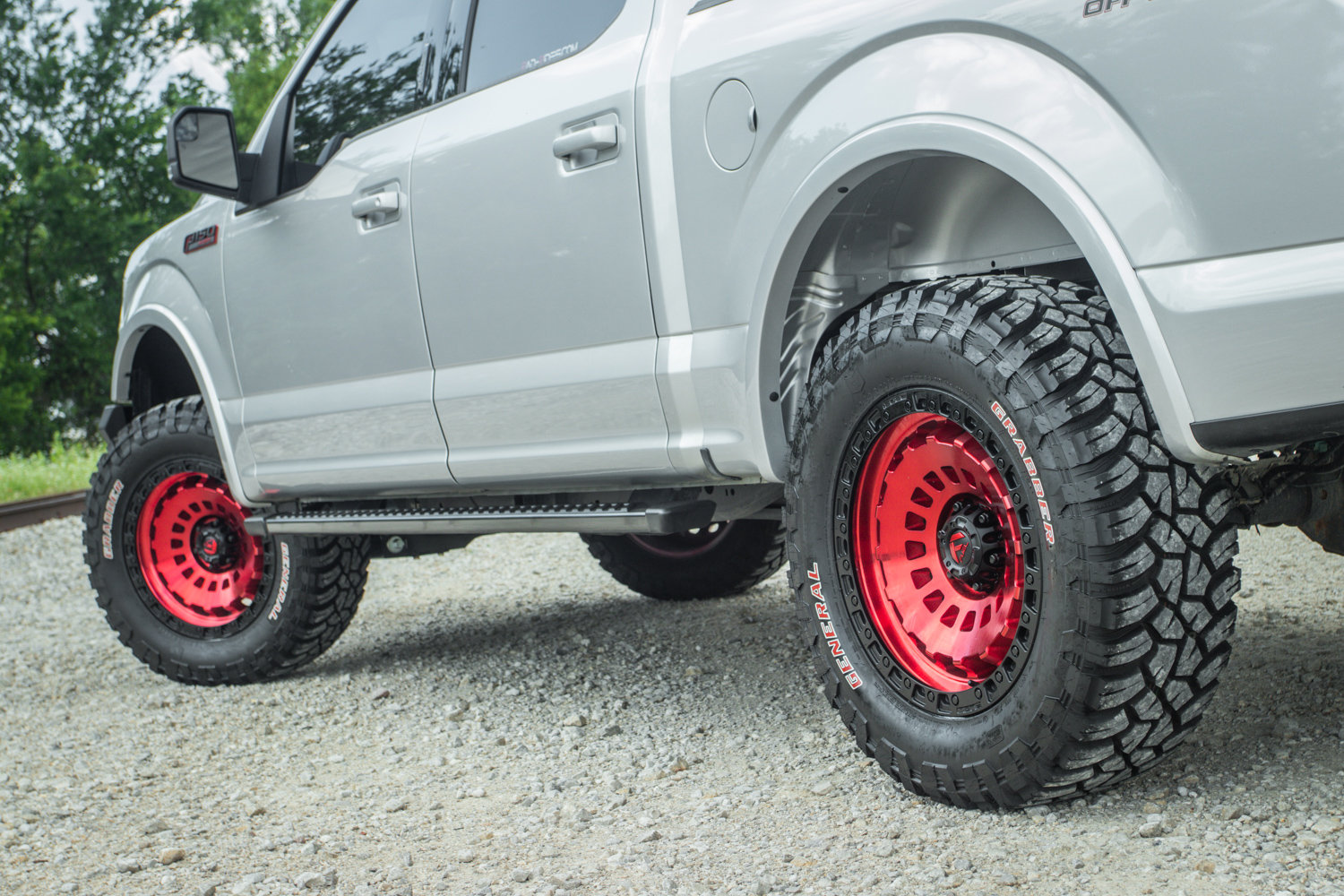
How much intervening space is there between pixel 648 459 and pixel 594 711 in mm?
1002

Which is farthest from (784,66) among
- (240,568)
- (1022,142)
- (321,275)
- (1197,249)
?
(240,568)

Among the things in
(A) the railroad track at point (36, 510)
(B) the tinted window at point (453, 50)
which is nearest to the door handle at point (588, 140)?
A: (B) the tinted window at point (453, 50)

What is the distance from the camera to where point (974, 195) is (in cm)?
252

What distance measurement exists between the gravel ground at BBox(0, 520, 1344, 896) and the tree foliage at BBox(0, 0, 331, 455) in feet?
81.2

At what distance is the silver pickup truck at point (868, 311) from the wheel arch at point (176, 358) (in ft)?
0.50

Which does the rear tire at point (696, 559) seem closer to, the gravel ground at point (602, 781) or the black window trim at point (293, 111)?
the gravel ground at point (602, 781)

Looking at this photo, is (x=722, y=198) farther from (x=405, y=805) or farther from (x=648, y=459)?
(x=405, y=805)

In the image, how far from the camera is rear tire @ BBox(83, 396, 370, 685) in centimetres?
427

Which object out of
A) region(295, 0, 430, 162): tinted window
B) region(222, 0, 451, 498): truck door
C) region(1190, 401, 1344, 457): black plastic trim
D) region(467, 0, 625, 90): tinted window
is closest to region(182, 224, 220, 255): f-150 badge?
region(222, 0, 451, 498): truck door

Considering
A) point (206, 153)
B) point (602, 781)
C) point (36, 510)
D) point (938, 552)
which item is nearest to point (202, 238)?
point (206, 153)

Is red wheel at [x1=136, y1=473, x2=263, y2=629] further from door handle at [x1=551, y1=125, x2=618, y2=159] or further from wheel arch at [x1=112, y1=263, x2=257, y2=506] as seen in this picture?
door handle at [x1=551, y1=125, x2=618, y2=159]

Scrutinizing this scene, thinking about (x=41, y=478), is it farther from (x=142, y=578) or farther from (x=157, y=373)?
(x=142, y=578)

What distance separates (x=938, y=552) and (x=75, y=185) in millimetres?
28532

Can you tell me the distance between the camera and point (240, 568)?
457cm
